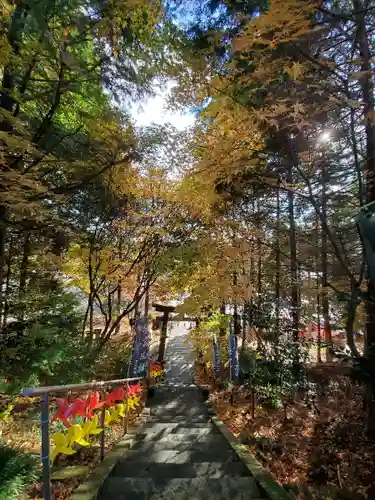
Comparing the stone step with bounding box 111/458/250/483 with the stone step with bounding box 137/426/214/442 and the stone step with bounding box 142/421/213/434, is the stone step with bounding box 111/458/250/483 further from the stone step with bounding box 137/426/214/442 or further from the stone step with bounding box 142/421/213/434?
the stone step with bounding box 142/421/213/434

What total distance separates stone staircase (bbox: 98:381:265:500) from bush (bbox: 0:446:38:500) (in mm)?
814

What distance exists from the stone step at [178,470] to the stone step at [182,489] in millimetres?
202

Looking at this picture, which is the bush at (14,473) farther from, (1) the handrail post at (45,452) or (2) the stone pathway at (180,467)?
(2) the stone pathway at (180,467)

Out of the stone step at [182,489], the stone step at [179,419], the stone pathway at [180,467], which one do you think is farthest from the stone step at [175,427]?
the stone step at [182,489]

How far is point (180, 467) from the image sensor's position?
345 centimetres

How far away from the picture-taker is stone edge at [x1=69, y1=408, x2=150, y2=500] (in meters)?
2.63

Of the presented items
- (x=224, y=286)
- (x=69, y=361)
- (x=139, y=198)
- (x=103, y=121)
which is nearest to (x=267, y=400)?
(x=224, y=286)

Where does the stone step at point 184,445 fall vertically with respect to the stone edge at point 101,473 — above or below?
below

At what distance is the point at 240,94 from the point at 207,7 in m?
1.37

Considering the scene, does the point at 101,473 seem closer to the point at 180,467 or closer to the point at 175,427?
the point at 180,467

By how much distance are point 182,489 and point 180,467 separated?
0.60 m

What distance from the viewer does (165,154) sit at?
273 inches

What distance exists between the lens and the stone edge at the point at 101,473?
2.63m

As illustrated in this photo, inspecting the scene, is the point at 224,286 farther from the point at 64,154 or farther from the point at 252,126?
the point at 64,154
